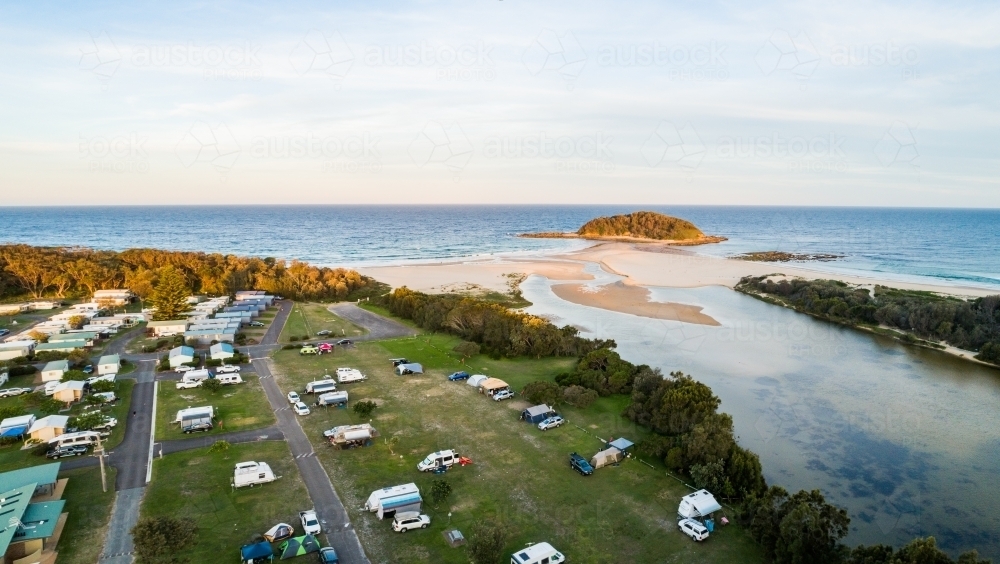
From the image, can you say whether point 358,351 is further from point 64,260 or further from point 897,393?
point 64,260

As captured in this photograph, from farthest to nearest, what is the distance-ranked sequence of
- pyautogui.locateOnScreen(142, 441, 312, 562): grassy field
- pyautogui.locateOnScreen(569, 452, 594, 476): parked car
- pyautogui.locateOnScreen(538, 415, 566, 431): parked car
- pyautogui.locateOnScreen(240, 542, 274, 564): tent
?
pyautogui.locateOnScreen(538, 415, 566, 431): parked car < pyautogui.locateOnScreen(569, 452, 594, 476): parked car < pyautogui.locateOnScreen(142, 441, 312, 562): grassy field < pyautogui.locateOnScreen(240, 542, 274, 564): tent

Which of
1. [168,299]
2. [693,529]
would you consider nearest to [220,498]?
[693,529]

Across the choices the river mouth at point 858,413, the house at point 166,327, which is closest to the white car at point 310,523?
the river mouth at point 858,413

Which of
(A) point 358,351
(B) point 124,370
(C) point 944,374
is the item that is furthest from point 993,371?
(B) point 124,370

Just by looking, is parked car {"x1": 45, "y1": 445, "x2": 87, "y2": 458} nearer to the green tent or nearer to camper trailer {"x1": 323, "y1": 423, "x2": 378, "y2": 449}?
camper trailer {"x1": 323, "y1": 423, "x2": 378, "y2": 449}

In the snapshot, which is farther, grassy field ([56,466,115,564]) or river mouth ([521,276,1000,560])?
river mouth ([521,276,1000,560])

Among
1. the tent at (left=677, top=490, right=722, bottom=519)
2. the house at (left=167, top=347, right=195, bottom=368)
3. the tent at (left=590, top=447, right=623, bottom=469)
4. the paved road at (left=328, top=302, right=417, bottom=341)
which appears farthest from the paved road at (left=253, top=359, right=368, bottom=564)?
the paved road at (left=328, top=302, right=417, bottom=341)

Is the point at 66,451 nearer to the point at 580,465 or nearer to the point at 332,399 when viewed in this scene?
the point at 332,399
